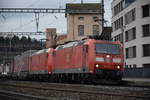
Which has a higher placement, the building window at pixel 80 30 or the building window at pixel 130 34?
the building window at pixel 80 30

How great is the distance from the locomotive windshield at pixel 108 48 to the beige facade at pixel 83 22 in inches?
2207

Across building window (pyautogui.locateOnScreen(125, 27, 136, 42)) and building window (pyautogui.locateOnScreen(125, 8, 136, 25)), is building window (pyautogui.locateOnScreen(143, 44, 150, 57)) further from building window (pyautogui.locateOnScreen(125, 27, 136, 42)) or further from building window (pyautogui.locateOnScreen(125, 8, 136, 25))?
building window (pyautogui.locateOnScreen(125, 8, 136, 25))

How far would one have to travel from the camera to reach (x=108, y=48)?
27.7 meters

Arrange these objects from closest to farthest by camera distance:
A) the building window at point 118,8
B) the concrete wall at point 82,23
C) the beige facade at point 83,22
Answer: the building window at point 118,8
the beige facade at point 83,22
the concrete wall at point 82,23

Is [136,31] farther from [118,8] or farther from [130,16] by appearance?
[118,8]

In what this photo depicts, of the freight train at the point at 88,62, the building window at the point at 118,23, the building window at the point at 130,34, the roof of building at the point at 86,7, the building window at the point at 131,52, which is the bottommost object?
the freight train at the point at 88,62

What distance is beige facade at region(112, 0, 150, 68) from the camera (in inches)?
2224

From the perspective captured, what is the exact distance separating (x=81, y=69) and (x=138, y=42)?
103 feet

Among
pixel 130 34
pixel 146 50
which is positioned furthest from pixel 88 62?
pixel 130 34

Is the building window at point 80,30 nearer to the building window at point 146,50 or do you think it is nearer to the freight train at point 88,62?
the building window at point 146,50

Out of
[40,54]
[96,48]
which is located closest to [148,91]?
[96,48]

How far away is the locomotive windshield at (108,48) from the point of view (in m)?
27.3

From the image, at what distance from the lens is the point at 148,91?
19.4 metres

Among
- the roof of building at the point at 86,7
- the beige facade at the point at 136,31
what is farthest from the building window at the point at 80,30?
the beige facade at the point at 136,31
